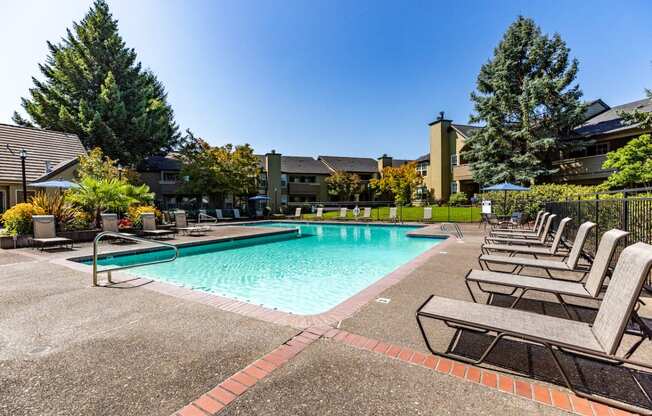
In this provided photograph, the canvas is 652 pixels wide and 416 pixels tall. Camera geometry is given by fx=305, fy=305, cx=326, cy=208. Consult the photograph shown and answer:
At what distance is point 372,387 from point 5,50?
777 inches

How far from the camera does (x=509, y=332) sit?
2441mm

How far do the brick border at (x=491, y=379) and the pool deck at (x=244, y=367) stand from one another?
12 millimetres

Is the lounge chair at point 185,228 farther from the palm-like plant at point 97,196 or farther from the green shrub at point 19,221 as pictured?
the green shrub at point 19,221

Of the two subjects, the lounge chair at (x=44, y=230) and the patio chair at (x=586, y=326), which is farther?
the lounge chair at (x=44, y=230)

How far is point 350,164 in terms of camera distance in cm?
4678

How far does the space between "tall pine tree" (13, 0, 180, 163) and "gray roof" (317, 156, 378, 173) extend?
2230 centimetres

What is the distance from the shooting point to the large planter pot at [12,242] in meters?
10.3

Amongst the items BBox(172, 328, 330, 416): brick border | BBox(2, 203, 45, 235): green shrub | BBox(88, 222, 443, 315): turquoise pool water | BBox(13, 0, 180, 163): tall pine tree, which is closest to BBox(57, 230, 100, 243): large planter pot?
BBox(2, 203, 45, 235): green shrub

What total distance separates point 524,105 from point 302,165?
91.9 feet

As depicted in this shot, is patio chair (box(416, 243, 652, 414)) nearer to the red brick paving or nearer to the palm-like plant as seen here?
the red brick paving

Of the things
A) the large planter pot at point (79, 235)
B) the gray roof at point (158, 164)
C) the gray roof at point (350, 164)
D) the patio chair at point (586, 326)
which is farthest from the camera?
the gray roof at point (350, 164)

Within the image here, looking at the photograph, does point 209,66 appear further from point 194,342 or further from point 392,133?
point 392,133

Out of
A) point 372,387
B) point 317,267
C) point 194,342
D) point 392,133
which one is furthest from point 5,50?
point 392,133

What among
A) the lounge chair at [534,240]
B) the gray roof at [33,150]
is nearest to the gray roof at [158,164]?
the gray roof at [33,150]
